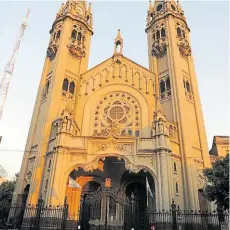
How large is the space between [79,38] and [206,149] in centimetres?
2080

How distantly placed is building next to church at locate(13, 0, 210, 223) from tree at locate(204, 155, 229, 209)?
189 inches

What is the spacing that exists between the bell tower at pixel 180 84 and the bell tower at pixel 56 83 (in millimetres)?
9193

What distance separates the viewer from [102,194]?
18766 millimetres

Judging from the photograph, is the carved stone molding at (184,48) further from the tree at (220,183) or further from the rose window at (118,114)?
the tree at (220,183)

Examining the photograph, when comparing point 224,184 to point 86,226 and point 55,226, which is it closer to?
point 55,226

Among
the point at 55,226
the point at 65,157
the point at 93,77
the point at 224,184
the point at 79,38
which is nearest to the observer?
the point at 224,184

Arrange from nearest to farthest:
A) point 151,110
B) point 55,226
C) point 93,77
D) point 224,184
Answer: point 224,184 → point 55,226 → point 151,110 → point 93,77

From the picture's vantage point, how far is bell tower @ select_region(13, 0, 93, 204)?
2341 centimetres

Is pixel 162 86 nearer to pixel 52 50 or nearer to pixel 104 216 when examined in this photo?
pixel 52 50

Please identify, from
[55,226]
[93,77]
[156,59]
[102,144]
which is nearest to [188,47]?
[156,59]

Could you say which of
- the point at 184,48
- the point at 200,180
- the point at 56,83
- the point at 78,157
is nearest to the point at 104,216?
the point at 78,157

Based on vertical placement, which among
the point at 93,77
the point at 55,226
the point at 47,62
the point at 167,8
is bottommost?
the point at 55,226

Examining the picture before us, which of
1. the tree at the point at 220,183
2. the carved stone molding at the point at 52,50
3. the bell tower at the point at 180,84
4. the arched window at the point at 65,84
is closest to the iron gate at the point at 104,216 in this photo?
the bell tower at the point at 180,84

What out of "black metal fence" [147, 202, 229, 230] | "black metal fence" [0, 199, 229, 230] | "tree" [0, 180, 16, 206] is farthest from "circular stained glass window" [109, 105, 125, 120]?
"tree" [0, 180, 16, 206]
